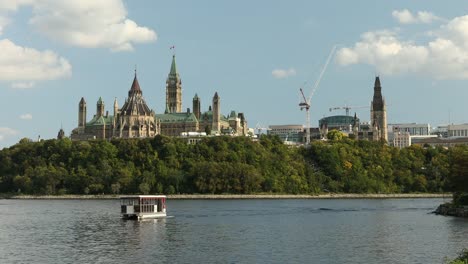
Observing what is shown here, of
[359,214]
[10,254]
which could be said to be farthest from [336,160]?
[10,254]

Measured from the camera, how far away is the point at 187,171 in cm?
17812

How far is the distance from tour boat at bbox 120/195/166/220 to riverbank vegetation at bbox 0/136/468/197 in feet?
216

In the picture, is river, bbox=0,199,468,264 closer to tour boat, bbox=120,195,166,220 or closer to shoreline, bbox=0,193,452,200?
tour boat, bbox=120,195,166,220

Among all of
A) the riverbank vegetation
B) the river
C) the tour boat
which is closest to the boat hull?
the tour boat

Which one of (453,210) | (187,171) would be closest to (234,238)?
(453,210)

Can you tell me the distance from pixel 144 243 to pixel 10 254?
12.6 meters

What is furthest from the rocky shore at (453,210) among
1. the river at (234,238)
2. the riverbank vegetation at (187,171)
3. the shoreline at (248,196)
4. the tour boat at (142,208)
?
the riverbank vegetation at (187,171)

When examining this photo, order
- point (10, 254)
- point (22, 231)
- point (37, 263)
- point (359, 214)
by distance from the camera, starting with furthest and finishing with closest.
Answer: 1. point (359, 214)
2. point (22, 231)
3. point (10, 254)
4. point (37, 263)

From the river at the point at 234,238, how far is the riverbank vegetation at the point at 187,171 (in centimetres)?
6705

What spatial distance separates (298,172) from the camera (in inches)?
7456

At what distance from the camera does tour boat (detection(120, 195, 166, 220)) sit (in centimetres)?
9519

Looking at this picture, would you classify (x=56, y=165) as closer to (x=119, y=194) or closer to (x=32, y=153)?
(x=32, y=153)

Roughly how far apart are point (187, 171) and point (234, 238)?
10720 centimetres

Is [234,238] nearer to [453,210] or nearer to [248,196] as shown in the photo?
[453,210]
